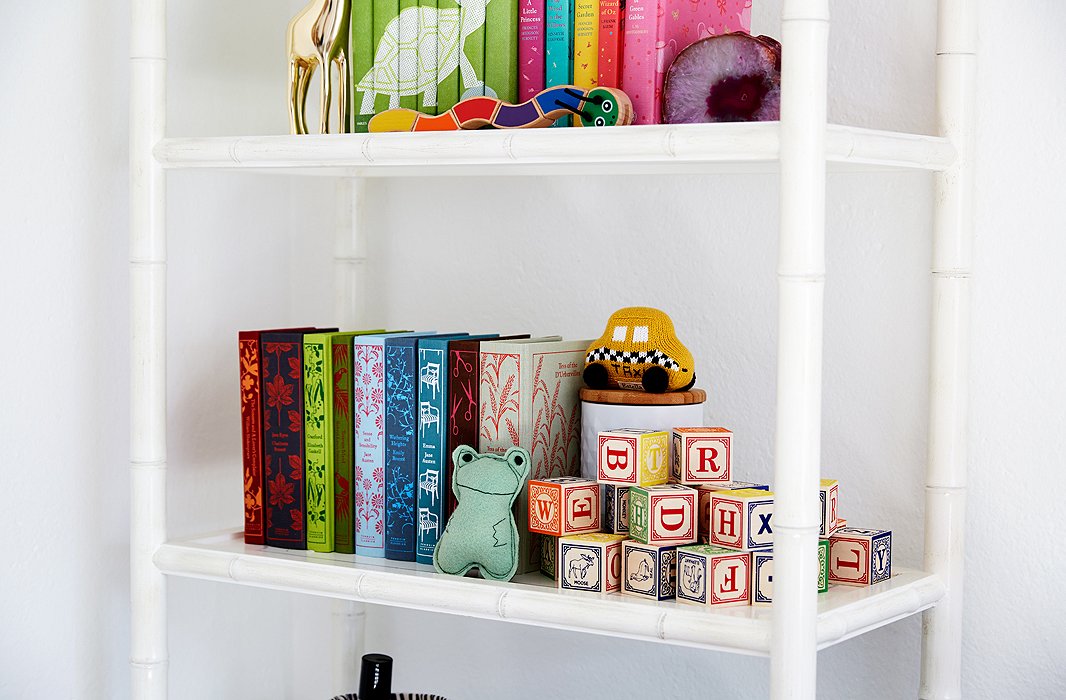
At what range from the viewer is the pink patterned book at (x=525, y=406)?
1171mm

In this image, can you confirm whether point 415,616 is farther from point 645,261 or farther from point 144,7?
point 144,7

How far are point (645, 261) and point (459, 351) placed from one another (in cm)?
35

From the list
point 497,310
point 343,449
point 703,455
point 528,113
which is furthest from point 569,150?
point 497,310

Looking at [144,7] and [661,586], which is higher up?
[144,7]

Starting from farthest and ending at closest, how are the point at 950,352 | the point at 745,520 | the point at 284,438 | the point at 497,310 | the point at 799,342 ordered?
the point at 497,310, the point at 284,438, the point at 950,352, the point at 745,520, the point at 799,342

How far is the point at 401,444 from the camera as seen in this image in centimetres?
122

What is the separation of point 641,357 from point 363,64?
424 millimetres

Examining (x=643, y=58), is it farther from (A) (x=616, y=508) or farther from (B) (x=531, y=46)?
(A) (x=616, y=508)

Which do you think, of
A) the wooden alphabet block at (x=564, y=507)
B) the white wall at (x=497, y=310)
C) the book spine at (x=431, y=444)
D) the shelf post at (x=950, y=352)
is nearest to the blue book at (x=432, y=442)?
the book spine at (x=431, y=444)

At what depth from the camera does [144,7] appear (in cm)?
122

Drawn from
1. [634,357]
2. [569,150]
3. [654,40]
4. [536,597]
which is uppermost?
[654,40]

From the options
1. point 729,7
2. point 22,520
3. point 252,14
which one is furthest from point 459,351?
point 252,14

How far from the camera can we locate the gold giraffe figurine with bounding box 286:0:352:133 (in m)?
1.25

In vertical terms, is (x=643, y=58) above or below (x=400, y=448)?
above
